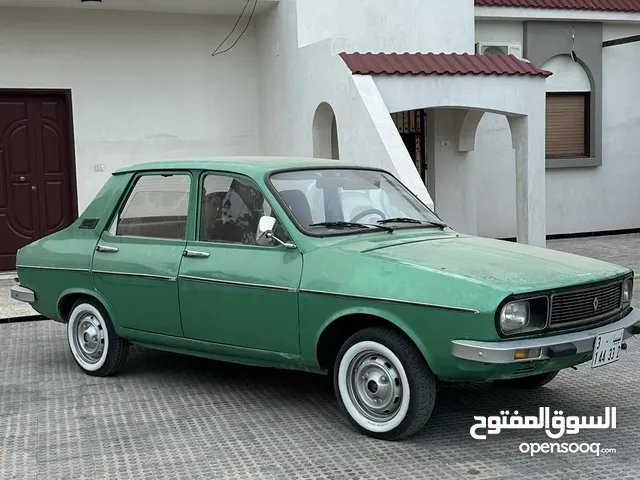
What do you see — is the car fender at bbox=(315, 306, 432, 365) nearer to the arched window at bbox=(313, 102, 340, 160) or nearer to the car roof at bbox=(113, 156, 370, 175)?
the car roof at bbox=(113, 156, 370, 175)

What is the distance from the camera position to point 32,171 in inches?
512

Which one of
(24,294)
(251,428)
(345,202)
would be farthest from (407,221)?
(24,294)

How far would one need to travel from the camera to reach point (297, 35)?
41.2 ft

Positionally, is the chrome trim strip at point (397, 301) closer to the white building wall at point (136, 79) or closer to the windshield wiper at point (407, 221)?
the windshield wiper at point (407, 221)

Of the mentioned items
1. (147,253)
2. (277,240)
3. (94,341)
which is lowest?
(94,341)

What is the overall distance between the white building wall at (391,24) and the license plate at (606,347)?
28.1 feet

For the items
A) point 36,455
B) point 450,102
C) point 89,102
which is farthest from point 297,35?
point 36,455

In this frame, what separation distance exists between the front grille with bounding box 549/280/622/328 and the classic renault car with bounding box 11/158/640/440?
0.04 ft

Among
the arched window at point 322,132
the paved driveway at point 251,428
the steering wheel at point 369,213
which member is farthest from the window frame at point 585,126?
the steering wheel at point 369,213

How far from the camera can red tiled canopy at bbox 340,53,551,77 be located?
11328mm

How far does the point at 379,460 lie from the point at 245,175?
2.19 meters

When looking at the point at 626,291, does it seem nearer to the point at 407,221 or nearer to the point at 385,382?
the point at 407,221

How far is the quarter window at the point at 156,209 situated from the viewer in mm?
6082

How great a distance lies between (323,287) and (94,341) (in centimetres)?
243
